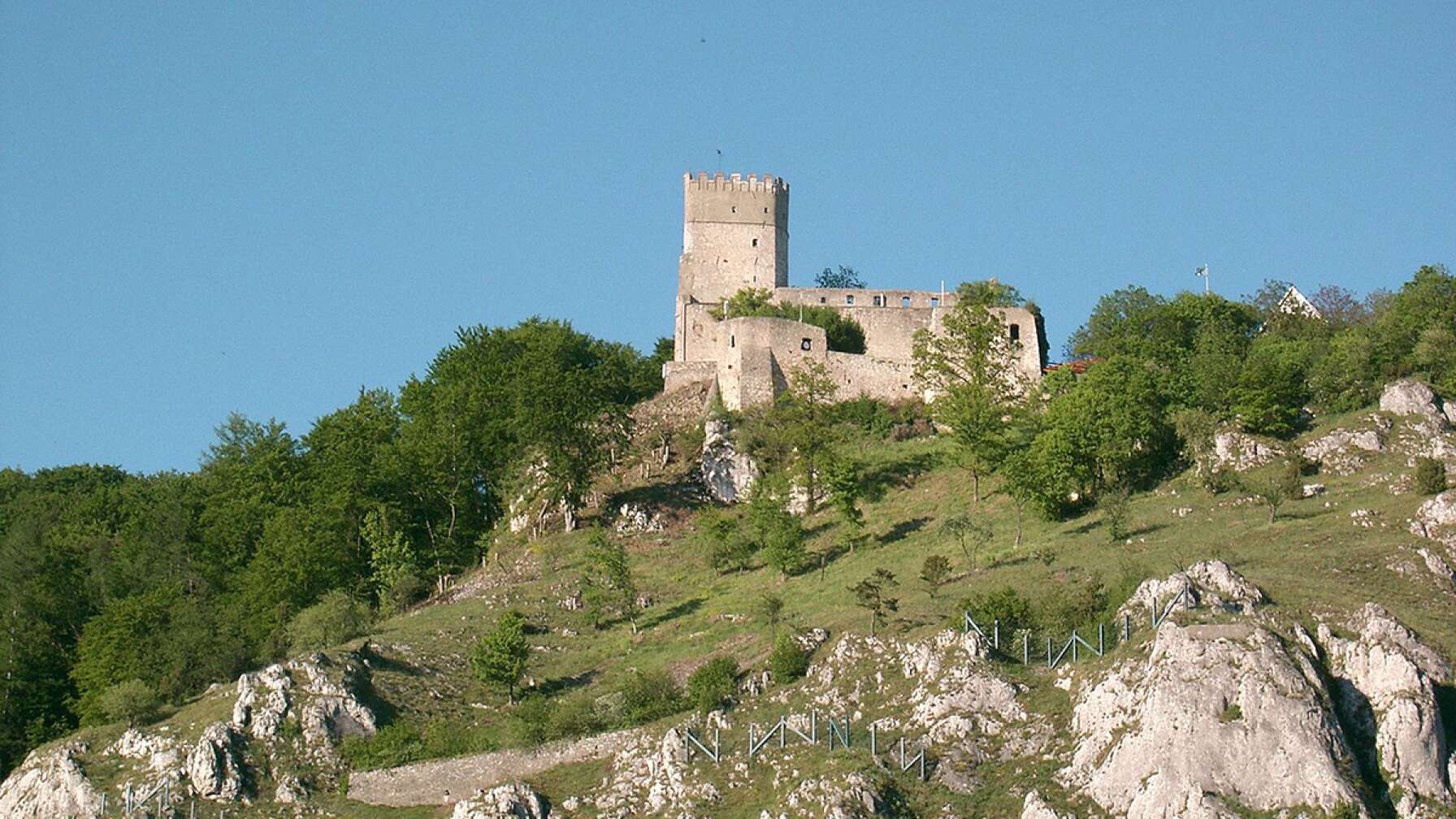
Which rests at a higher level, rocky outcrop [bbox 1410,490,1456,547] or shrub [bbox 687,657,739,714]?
rocky outcrop [bbox 1410,490,1456,547]

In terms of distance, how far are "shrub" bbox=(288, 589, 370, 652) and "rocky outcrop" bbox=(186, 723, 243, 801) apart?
710 centimetres

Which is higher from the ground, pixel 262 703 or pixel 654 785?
pixel 262 703

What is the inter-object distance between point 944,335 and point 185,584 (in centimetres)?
2786

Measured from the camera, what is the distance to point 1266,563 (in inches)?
2450

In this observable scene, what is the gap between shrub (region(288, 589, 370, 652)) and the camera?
71812mm

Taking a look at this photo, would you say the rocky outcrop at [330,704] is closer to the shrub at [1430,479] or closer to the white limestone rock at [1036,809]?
the white limestone rock at [1036,809]

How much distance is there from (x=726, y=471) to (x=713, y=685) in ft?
75.7

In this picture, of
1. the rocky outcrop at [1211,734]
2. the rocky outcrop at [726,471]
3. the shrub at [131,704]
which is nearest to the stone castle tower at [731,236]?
the rocky outcrop at [726,471]

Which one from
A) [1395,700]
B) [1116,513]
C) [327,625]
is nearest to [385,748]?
[327,625]

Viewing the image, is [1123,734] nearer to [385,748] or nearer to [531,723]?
[531,723]

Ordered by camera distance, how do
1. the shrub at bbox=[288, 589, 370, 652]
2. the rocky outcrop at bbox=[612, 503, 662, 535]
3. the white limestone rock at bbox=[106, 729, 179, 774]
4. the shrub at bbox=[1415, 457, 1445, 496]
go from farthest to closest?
the rocky outcrop at bbox=[612, 503, 662, 535] < the shrub at bbox=[288, 589, 370, 652] < the shrub at bbox=[1415, 457, 1445, 496] < the white limestone rock at bbox=[106, 729, 179, 774]

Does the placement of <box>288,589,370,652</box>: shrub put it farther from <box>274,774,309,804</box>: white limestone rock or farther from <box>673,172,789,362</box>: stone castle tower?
<box>673,172,789,362</box>: stone castle tower

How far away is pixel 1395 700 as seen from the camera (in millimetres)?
54250

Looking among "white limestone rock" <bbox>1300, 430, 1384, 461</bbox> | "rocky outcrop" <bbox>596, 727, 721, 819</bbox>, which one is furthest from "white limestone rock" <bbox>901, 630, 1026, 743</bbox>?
"white limestone rock" <bbox>1300, 430, 1384, 461</bbox>
